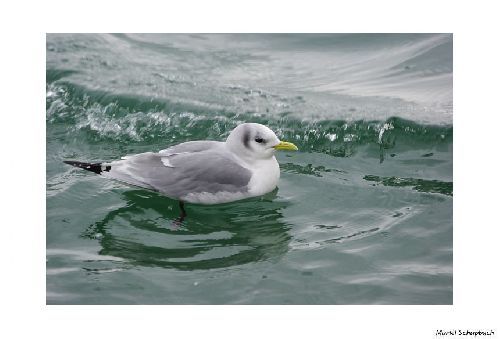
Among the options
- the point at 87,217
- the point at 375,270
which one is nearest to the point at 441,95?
the point at 375,270

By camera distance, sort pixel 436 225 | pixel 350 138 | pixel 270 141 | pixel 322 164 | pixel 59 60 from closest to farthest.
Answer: pixel 436 225, pixel 270 141, pixel 322 164, pixel 350 138, pixel 59 60

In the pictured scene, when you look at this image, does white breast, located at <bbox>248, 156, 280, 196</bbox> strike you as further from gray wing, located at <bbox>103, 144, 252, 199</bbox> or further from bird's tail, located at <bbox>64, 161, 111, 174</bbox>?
bird's tail, located at <bbox>64, 161, 111, 174</bbox>

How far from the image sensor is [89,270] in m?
5.57

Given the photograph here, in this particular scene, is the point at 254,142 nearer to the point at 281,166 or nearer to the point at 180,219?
the point at 281,166

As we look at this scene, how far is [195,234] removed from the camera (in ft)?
20.0

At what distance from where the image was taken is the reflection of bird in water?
5707 mm

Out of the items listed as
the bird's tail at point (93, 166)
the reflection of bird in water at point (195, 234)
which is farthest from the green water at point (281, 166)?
the bird's tail at point (93, 166)

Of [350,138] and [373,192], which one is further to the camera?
[350,138]

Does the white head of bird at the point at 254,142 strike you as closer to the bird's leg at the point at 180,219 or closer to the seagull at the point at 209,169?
the seagull at the point at 209,169

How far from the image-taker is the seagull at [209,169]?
259 inches

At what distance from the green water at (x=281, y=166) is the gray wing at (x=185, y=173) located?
224 mm

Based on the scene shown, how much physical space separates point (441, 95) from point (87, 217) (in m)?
4.85

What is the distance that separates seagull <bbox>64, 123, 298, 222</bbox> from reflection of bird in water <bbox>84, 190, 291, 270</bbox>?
17cm

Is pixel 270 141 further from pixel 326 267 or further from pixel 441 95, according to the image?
pixel 441 95
